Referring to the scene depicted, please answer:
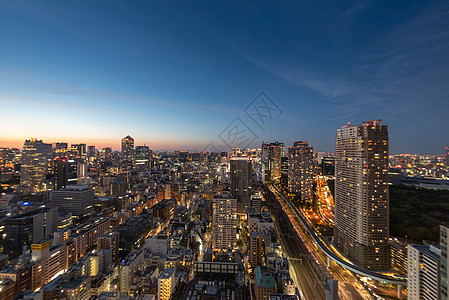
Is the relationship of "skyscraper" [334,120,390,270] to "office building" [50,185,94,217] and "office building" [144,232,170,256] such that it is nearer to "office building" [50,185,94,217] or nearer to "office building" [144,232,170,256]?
"office building" [144,232,170,256]

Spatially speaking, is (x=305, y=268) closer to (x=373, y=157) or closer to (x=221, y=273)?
(x=221, y=273)

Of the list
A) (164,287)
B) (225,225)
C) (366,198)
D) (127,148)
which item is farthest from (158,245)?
(127,148)

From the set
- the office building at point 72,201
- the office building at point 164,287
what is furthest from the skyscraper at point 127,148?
the office building at point 164,287

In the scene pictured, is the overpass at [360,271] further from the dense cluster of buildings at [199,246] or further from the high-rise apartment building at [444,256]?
the high-rise apartment building at [444,256]

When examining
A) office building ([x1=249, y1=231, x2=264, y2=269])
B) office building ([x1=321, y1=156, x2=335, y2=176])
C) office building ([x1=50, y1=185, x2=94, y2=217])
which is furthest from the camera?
office building ([x1=321, y1=156, x2=335, y2=176])

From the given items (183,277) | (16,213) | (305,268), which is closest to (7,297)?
(183,277)

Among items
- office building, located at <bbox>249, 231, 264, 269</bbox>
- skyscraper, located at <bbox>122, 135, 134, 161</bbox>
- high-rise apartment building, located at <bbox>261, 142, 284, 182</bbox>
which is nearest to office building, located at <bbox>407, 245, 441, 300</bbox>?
office building, located at <bbox>249, 231, 264, 269</bbox>

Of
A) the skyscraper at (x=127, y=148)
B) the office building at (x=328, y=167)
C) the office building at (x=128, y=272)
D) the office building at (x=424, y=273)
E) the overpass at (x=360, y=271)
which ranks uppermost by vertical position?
the skyscraper at (x=127, y=148)
